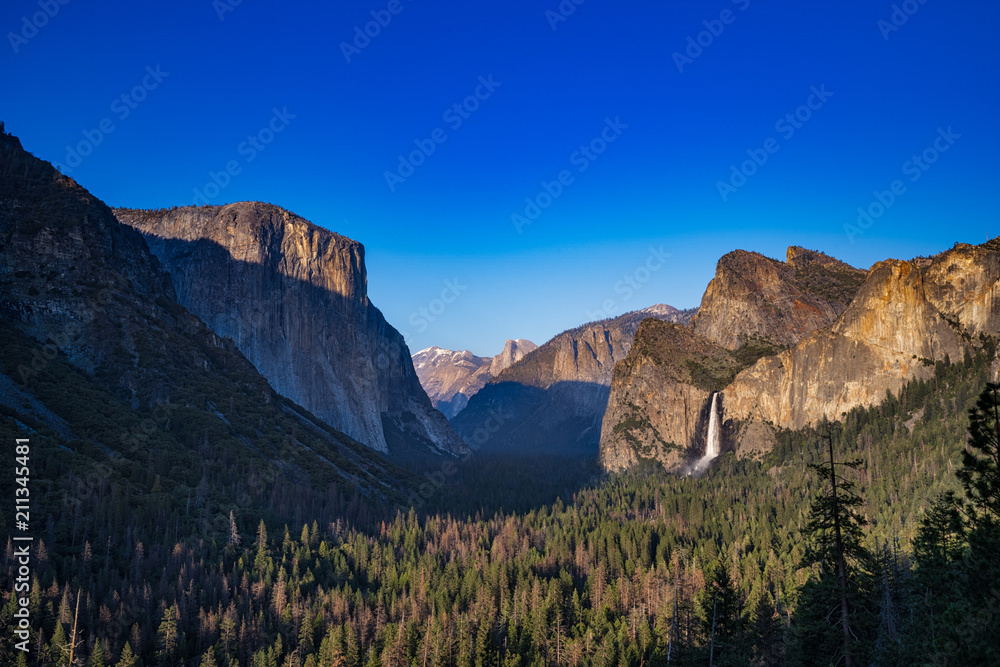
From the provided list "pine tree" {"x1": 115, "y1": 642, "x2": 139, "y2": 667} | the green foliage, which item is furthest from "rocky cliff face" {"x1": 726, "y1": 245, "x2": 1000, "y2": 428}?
"pine tree" {"x1": 115, "y1": 642, "x2": 139, "y2": 667}

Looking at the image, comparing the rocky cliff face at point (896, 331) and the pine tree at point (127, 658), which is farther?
the rocky cliff face at point (896, 331)

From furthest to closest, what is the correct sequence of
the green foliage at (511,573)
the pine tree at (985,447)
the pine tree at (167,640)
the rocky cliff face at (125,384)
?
the rocky cliff face at (125,384) < the pine tree at (167,640) < the green foliage at (511,573) < the pine tree at (985,447)

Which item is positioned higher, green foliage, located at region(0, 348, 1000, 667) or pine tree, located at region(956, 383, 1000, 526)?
pine tree, located at region(956, 383, 1000, 526)

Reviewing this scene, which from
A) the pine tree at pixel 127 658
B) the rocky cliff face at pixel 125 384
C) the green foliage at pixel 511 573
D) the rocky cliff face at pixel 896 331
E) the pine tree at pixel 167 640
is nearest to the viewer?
the green foliage at pixel 511 573

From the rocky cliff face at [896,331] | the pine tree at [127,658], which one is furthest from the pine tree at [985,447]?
the rocky cliff face at [896,331]

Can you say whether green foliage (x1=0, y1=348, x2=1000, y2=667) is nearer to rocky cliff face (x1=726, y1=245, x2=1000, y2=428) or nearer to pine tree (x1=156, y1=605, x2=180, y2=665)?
pine tree (x1=156, y1=605, x2=180, y2=665)

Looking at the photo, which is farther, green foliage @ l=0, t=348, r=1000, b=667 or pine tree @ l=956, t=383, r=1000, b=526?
green foliage @ l=0, t=348, r=1000, b=667

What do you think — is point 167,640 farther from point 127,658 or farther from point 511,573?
point 511,573

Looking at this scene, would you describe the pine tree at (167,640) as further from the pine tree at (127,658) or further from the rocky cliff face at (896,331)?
the rocky cliff face at (896,331)

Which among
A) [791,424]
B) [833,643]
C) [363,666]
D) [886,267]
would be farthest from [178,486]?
[886,267]

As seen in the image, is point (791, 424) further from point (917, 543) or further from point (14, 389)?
point (14, 389)

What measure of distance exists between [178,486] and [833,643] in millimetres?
104155

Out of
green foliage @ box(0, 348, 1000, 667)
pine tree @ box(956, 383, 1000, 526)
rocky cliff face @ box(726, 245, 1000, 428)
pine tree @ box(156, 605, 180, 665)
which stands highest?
rocky cliff face @ box(726, 245, 1000, 428)

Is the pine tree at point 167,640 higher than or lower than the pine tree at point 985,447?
lower
